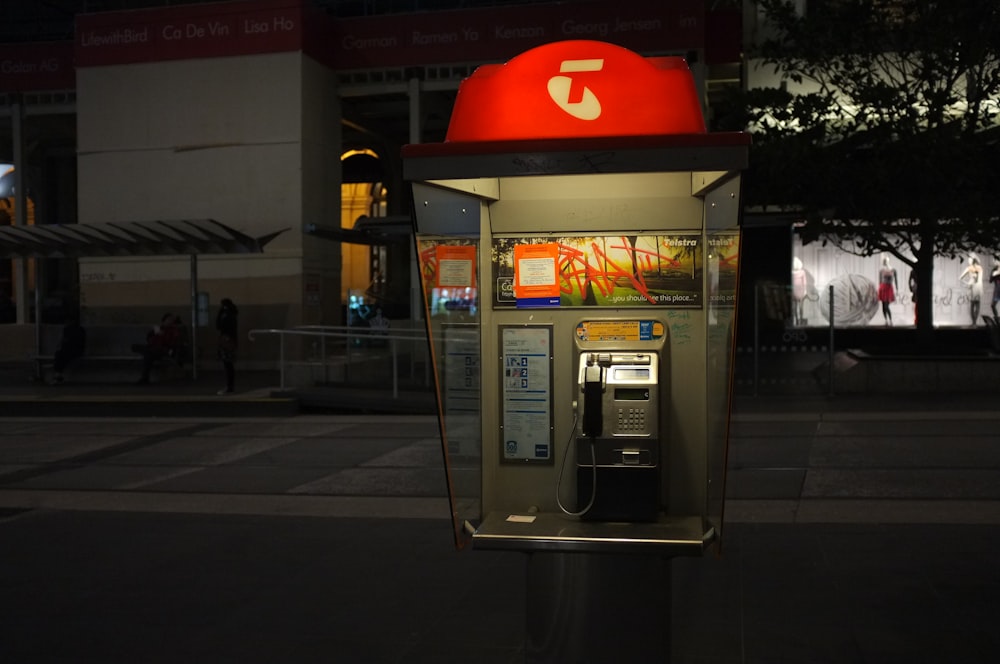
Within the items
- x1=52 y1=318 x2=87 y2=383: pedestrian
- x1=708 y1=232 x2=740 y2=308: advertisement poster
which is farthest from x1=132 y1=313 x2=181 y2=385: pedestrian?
x1=708 y1=232 x2=740 y2=308: advertisement poster

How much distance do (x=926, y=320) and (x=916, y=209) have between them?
197 cm

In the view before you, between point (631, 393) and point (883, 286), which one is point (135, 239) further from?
point (631, 393)

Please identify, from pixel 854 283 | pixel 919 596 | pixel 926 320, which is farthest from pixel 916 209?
pixel 919 596

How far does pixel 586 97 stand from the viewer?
4.38 m

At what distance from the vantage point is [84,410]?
16.5 meters

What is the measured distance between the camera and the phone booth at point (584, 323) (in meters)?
4.21

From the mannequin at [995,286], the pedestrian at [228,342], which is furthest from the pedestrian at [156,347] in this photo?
the mannequin at [995,286]

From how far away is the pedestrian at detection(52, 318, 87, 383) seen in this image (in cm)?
1956

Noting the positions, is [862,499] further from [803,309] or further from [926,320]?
[803,309]

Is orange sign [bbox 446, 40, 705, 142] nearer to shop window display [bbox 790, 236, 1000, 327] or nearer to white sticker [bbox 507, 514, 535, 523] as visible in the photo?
white sticker [bbox 507, 514, 535, 523]

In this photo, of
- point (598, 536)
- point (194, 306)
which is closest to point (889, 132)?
point (194, 306)

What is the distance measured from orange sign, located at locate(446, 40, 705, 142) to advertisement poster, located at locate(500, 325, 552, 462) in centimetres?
98

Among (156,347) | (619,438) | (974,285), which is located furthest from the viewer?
(974,285)

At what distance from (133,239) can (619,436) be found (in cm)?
1654
